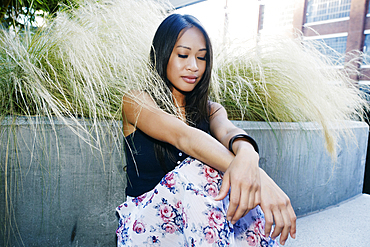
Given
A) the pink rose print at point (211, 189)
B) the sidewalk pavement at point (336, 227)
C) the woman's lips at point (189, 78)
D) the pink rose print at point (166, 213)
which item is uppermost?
the woman's lips at point (189, 78)

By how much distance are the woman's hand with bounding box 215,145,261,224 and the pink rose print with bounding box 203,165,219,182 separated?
9cm

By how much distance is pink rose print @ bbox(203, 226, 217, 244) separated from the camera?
790 mm

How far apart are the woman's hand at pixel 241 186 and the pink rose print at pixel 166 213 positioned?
20 cm

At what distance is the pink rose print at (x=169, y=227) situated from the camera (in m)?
0.94

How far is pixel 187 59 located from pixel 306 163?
1.35 metres

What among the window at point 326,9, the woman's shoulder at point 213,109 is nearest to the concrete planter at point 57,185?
the woman's shoulder at point 213,109

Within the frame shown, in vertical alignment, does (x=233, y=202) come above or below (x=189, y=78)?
below

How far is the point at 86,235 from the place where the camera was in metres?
1.25

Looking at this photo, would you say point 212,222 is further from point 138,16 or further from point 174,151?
point 138,16

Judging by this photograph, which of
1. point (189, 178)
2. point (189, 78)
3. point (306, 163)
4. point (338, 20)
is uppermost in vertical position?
point (338, 20)

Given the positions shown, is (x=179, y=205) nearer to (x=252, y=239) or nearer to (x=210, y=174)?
(x=210, y=174)

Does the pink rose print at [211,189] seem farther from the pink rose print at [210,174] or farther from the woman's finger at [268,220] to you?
the woman's finger at [268,220]

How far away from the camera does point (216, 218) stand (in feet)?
2.70

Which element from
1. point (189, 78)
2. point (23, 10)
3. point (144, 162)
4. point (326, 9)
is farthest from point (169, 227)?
point (326, 9)
